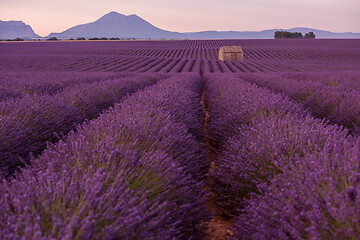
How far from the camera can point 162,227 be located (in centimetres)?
146

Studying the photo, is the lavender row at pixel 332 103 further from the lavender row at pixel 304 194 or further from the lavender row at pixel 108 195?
the lavender row at pixel 108 195

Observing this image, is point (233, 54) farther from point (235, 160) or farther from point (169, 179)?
point (169, 179)

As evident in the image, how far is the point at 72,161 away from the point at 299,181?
4.66 ft

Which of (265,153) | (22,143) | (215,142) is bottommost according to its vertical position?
(215,142)

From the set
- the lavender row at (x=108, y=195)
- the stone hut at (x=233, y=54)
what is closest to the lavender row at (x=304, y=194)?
the lavender row at (x=108, y=195)

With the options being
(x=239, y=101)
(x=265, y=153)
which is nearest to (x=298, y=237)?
(x=265, y=153)

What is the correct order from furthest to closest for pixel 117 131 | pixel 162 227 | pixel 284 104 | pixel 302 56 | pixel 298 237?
1. pixel 302 56
2. pixel 284 104
3. pixel 117 131
4. pixel 162 227
5. pixel 298 237

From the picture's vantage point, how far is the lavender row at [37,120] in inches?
111

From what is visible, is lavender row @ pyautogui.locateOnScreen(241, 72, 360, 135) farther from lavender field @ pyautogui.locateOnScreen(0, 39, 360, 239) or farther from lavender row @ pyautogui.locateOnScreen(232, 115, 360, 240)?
lavender row @ pyautogui.locateOnScreen(232, 115, 360, 240)

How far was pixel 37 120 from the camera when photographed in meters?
3.34

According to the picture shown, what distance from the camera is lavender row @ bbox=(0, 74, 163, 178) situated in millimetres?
2816

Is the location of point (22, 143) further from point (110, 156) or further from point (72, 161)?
point (110, 156)

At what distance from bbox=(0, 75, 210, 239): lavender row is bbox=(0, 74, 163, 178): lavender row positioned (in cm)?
47

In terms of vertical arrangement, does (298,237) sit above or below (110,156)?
below
